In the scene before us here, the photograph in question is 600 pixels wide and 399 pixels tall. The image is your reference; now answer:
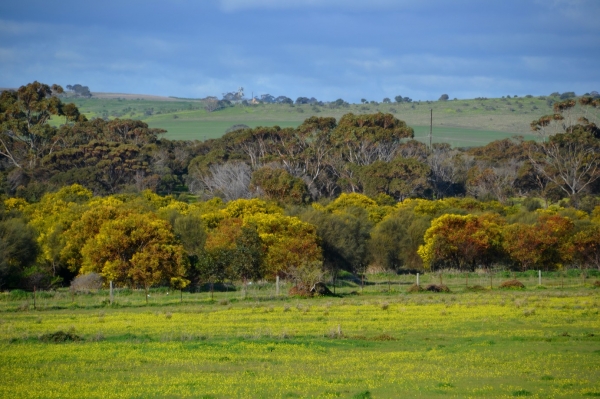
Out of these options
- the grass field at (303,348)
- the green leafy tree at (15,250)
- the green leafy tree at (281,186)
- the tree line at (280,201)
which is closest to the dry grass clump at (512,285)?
the grass field at (303,348)

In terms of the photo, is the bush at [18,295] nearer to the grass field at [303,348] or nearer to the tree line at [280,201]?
the grass field at [303,348]

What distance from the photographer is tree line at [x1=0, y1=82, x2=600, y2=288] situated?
49.2 meters

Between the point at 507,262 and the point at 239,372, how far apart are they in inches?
1751

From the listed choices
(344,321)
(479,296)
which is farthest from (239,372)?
(479,296)

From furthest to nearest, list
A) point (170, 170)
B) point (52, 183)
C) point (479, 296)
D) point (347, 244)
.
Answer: point (170, 170) → point (52, 183) → point (347, 244) → point (479, 296)

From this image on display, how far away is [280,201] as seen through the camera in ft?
275

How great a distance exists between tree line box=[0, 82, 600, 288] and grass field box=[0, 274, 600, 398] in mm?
8783

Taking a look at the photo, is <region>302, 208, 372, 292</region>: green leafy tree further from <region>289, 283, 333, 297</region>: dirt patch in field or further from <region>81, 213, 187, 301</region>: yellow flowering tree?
<region>289, 283, 333, 297</region>: dirt patch in field

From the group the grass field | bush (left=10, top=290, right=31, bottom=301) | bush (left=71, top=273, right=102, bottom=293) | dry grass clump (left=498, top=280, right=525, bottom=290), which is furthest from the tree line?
Answer: dry grass clump (left=498, top=280, right=525, bottom=290)

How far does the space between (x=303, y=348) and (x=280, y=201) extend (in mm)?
60281

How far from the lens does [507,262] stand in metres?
61.1

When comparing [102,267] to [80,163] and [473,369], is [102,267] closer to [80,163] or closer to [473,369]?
[473,369]

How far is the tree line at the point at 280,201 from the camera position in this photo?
4916 centimetres

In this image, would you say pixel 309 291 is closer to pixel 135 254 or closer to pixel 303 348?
pixel 135 254
